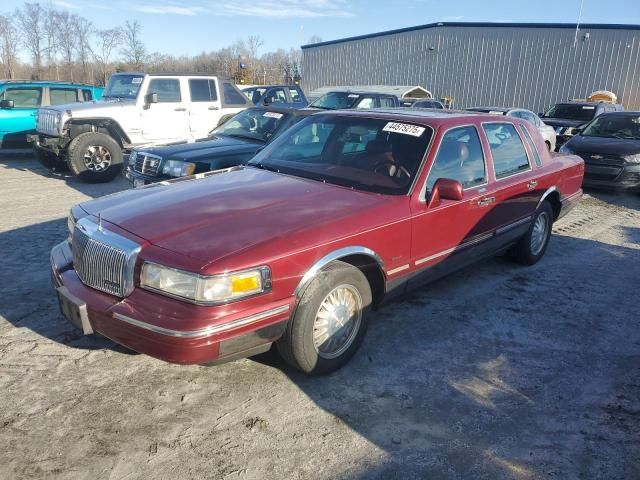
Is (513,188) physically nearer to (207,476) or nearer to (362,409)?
(362,409)

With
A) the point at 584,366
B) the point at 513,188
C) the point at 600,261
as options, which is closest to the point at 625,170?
the point at 600,261

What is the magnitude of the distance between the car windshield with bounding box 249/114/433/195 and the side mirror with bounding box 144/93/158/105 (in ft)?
18.1

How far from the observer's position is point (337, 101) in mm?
12469

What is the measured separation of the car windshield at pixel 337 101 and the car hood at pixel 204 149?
549 cm

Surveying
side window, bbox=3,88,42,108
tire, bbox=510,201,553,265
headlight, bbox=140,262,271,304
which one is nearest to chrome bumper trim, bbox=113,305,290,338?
headlight, bbox=140,262,271,304

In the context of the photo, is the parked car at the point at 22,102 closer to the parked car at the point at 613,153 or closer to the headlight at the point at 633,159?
the parked car at the point at 613,153

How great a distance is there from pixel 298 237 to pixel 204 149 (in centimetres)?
419

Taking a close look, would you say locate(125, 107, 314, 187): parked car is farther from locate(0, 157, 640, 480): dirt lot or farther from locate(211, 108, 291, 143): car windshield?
locate(0, 157, 640, 480): dirt lot

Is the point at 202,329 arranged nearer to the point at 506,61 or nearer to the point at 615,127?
the point at 615,127

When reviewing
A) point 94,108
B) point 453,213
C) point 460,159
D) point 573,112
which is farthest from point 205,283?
point 573,112

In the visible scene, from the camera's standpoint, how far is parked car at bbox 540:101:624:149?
1452 centimetres

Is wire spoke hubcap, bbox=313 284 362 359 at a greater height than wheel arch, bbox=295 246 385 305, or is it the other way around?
wheel arch, bbox=295 246 385 305

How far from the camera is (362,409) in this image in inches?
119

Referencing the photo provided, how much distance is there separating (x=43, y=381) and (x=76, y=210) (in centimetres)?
115
